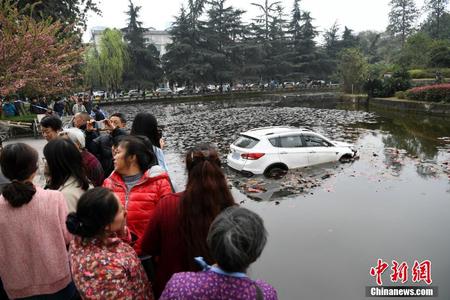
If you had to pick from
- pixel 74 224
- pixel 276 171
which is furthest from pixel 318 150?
pixel 74 224

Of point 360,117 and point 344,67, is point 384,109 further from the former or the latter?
point 344,67

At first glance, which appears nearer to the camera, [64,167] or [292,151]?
[64,167]

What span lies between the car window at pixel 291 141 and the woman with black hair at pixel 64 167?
8278mm

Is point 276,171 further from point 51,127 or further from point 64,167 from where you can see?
point 64,167

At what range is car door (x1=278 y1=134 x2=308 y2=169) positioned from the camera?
1074 cm

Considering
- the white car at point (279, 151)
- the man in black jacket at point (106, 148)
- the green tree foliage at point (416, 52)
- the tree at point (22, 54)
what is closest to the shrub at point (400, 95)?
the green tree foliage at point (416, 52)

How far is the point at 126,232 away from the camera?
2.54 metres

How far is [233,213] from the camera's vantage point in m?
1.79

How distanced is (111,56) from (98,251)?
48075 mm

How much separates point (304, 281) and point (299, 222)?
208cm

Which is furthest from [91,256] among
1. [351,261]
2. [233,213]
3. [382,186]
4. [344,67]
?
[344,67]

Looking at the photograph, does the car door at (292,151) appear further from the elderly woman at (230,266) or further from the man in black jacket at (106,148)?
the elderly woman at (230,266)
